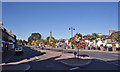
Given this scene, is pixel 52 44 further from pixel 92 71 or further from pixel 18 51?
pixel 92 71

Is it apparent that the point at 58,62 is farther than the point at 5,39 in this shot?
No

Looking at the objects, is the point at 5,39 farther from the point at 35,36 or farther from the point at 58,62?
the point at 35,36

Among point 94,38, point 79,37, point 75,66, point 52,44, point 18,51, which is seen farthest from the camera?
point 52,44

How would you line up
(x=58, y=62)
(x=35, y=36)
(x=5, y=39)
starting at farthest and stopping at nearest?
(x=35, y=36), (x=5, y=39), (x=58, y=62)

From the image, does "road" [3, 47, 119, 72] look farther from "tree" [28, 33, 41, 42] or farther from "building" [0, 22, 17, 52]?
"tree" [28, 33, 41, 42]

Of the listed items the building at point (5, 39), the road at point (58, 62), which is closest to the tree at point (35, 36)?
the building at point (5, 39)

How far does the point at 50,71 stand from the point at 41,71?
773 millimetres

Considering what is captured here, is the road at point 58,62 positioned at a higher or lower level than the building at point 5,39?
lower

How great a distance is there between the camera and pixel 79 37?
52.9 ft

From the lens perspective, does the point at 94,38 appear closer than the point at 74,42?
No

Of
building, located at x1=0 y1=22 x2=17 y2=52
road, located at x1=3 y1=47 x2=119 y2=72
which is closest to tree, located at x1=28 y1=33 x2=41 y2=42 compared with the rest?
building, located at x1=0 y1=22 x2=17 y2=52

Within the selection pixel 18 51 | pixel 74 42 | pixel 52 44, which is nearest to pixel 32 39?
pixel 52 44

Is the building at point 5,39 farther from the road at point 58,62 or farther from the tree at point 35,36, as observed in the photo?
the tree at point 35,36

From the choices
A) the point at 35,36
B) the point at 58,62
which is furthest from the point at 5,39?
the point at 35,36
